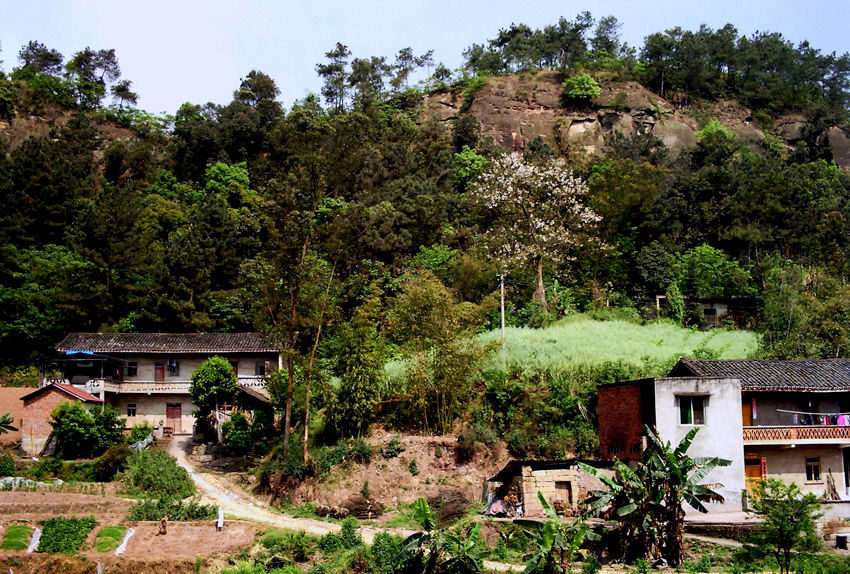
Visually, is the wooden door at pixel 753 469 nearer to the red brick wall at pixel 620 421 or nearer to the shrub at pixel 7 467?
the red brick wall at pixel 620 421

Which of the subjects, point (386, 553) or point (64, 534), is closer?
point (386, 553)

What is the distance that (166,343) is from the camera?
42438mm

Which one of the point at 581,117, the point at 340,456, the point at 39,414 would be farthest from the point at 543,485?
Result: the point at 581,117

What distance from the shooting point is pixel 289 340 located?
34.4 m

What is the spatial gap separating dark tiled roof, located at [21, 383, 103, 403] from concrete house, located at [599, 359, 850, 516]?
21345 millimetres

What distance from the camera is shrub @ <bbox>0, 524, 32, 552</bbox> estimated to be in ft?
80.8

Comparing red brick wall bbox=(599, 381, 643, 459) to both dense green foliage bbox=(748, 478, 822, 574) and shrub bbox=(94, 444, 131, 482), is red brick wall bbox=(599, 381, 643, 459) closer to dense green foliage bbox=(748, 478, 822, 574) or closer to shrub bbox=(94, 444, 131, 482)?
dense green foliage bbox=(748, 478, 822, 574)

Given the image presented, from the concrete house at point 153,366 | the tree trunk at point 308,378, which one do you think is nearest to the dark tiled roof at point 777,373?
the tree trunk at point 308,378

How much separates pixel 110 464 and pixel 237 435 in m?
5.02

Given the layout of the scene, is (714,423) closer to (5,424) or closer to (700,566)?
(700,566)

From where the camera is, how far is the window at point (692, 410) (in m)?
29.0

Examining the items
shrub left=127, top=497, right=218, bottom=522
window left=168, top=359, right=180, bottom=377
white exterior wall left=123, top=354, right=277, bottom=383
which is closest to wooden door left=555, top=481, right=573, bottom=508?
shrub left=127, top=497, right=218, bottom=522

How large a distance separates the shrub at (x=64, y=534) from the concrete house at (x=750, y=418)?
17.1 metres

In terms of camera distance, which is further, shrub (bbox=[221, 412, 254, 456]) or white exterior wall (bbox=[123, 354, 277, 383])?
white exterior wall (bbox=[123, 354, 277, 383])
